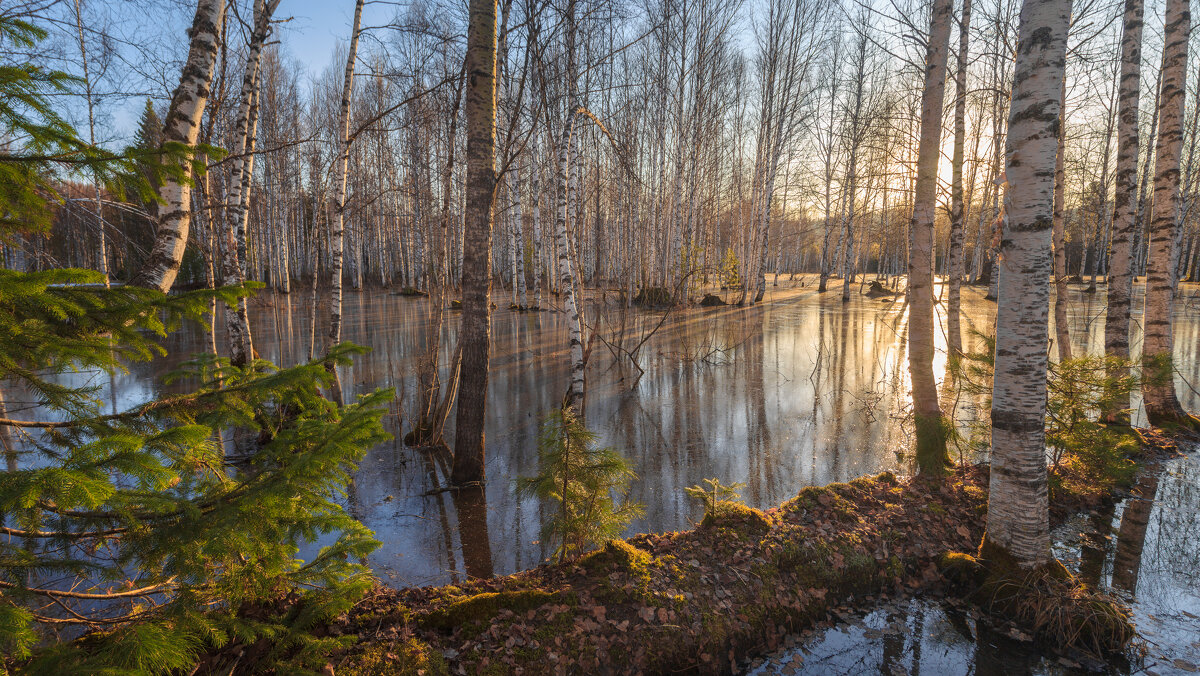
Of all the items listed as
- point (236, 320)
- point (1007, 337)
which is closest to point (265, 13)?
point (236, 320)

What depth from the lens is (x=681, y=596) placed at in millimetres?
3396

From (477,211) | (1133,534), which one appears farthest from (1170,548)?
(477,211)

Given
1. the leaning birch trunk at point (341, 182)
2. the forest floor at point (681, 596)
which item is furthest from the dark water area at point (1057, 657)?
the leaning birch trunk at point (341, 182)

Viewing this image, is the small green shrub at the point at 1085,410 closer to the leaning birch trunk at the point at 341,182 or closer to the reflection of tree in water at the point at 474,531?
the reflection of tree in water at the point at 474,531

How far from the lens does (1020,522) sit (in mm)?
3699

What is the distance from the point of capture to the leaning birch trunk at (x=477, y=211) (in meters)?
5.16

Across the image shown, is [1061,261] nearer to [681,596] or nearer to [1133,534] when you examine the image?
[1133,534]

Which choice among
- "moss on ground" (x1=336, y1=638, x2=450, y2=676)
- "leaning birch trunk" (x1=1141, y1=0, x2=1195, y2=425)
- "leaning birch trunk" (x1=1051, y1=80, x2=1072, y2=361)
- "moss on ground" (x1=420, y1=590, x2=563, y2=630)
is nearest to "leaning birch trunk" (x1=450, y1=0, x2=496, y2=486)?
"moss on ground" (x1=420, y1=590, x2=563, y2=630)

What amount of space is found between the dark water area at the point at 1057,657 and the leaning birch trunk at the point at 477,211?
12.0 ft

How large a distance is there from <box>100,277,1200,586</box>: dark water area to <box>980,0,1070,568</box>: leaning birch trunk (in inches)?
77.2

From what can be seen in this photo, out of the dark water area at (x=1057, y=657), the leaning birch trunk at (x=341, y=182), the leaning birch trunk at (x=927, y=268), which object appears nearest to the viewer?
the dark water area at (x=1057, y=657)

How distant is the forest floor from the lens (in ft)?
9.38

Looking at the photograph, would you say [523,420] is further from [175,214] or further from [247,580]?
[247,580]

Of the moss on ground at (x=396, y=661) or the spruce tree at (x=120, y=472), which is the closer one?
the spruce tree at (x=120, y=472)
